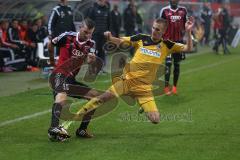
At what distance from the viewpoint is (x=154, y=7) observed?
31609 millimetres

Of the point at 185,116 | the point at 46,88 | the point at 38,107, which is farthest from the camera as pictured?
the point at 46,88

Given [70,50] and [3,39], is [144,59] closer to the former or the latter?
[70,50]

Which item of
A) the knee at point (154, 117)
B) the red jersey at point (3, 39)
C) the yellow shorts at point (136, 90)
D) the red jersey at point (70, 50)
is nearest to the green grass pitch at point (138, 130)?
the knee at point (154, 117)

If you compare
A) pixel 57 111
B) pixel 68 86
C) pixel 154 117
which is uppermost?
pixel 68 86

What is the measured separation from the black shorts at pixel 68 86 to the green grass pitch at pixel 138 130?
0.66 m

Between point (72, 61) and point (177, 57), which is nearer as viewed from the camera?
point (72, 61)

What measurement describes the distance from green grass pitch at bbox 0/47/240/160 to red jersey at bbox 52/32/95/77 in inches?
40.0

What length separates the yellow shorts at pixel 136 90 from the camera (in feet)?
29.7

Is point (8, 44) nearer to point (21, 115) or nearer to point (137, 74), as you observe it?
point (21, 115)

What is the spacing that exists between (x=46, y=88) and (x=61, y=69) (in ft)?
18.7

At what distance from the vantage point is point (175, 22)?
1330 centimetres

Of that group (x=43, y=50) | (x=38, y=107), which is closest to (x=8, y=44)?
(x=43, y=50)

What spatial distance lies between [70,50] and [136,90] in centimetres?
115

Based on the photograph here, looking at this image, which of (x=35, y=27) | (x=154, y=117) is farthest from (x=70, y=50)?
(x=35, y=27)
